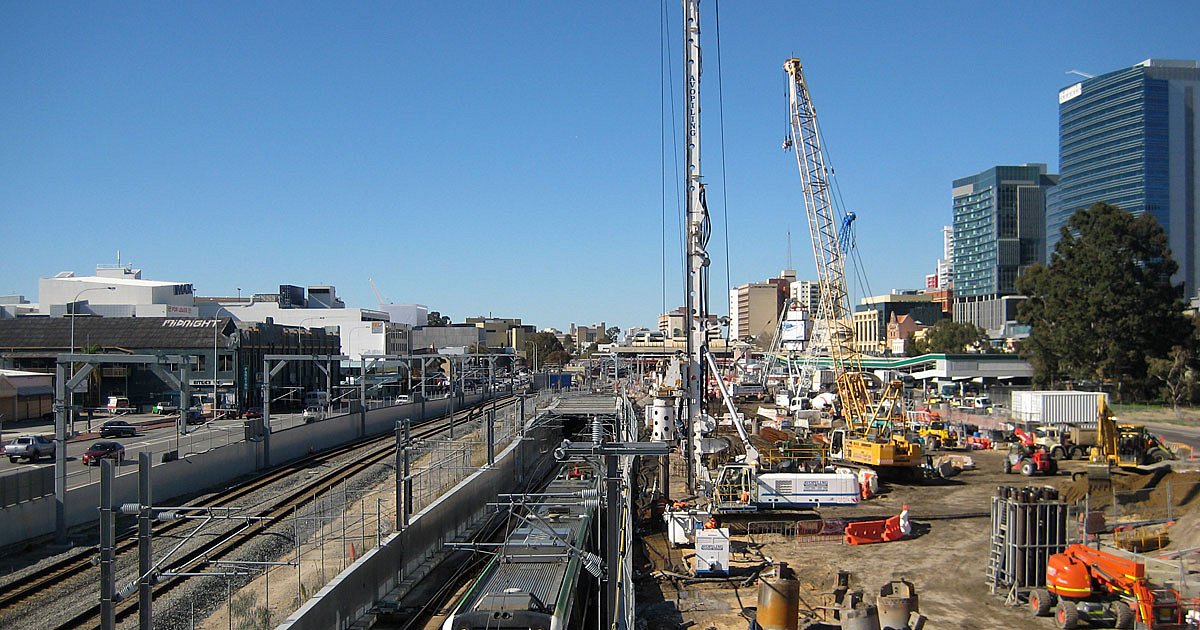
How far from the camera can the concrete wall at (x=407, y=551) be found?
48.1 ft

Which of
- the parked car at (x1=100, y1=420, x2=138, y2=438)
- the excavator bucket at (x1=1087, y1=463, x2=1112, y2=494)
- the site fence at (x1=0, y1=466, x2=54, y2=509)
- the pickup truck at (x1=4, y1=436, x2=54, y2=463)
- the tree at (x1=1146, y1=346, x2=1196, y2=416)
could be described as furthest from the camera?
the tree at (x1=1146, y1=346, x2=1196, y2=416)

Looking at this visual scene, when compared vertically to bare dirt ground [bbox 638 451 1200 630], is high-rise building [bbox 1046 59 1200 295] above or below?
above

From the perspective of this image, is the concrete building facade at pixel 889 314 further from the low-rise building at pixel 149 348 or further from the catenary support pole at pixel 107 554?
the catenary support pole at pixel 107 554

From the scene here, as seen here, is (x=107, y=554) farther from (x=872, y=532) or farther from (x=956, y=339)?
(x=956, y=339)

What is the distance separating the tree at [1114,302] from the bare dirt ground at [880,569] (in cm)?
3395

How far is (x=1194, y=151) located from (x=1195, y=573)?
20569 centimetres

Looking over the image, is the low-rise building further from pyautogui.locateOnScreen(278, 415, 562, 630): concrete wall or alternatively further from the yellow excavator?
the yellow excavator

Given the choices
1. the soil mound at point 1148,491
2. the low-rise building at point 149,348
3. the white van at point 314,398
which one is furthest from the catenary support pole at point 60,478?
the white van at point 314,398

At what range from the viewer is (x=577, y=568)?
17.3 m

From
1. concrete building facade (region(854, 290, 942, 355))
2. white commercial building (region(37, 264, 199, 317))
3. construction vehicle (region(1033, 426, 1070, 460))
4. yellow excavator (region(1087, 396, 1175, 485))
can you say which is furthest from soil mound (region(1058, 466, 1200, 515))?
concrete building facade (region(854, 290, 942, 355))

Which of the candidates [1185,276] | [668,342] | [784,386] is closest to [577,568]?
[668,342]

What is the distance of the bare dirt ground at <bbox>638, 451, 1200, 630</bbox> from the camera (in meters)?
17.2

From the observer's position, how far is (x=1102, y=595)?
17031 mm

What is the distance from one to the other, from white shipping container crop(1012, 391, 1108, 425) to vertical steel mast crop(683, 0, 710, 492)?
65.8 feet
